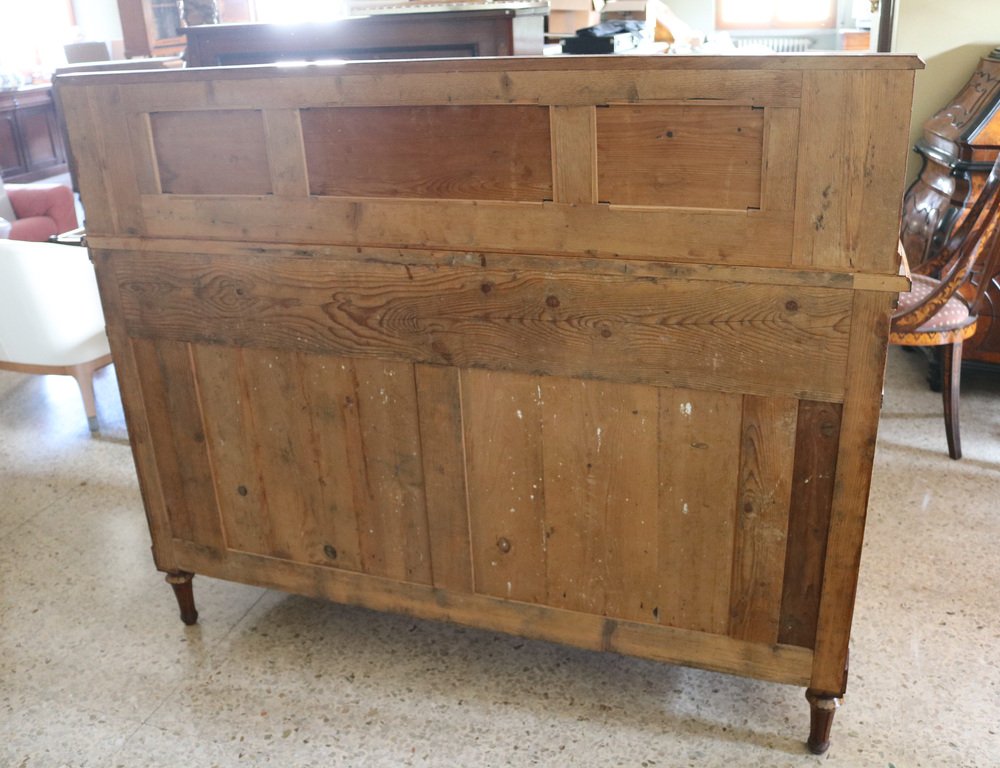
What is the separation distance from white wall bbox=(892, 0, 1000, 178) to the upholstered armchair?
3846 mm

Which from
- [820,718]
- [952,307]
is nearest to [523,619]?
[820,718]

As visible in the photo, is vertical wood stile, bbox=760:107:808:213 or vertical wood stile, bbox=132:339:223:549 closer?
vertical wood stile, bbox=760:107:808:213

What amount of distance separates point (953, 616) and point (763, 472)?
85 centimetres

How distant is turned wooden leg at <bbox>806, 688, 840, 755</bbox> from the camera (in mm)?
1670

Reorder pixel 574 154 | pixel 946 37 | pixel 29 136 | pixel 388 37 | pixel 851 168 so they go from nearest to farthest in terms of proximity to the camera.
→ pixel 851 168, pixel 574 154, pixel 388 37, pixel 946 37, pixel 29 136

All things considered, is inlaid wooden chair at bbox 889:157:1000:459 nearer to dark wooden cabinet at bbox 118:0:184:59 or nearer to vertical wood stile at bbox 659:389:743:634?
vertical wood stile at bbox 659:389:743:634

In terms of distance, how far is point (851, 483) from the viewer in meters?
1.50

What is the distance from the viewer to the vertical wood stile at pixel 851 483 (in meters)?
1.40

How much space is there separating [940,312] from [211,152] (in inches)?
78.7

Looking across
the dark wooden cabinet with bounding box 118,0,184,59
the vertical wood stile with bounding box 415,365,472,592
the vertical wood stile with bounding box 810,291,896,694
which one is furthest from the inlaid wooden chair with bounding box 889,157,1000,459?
the dark wooden cabinet with bounding box 118,0,184,59

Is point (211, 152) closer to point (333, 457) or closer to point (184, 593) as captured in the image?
point (333, 457)

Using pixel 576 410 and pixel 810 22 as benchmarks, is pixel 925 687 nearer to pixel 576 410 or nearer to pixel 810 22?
A: pixel 576 410

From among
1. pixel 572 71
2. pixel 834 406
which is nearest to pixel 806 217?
pixel 834 406

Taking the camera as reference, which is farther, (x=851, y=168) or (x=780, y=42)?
(x=780, y=42)
